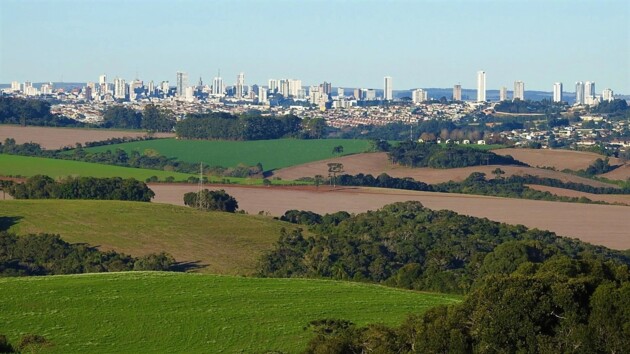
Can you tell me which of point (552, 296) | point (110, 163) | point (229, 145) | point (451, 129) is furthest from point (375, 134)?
point (552, 296)

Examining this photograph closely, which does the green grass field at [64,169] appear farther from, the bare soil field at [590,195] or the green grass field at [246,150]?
the bare soil field at [590,195]

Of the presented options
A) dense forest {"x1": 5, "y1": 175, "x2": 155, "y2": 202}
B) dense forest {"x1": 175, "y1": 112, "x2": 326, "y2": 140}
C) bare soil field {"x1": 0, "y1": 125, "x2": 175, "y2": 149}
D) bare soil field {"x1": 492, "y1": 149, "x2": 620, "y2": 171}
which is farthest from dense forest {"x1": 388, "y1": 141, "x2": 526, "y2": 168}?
dense forest {"x1": 5, "y1": 175, "x2": 155, "y2": 202}

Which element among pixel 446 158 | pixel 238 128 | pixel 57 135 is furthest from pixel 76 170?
pixel 238 128

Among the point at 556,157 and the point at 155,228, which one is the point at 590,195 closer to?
the point at 556,157

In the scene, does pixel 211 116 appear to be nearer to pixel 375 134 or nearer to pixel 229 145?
pixel 229 145

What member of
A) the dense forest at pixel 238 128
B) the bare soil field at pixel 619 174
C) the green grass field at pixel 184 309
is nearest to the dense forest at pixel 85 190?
the green grass field at pixel 184 309
